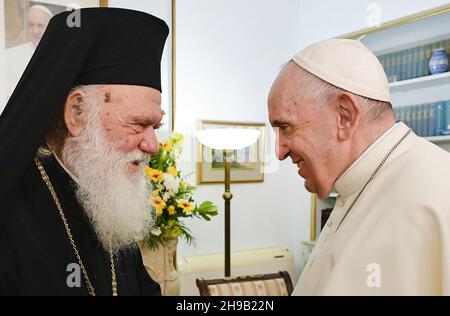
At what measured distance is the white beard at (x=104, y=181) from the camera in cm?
139

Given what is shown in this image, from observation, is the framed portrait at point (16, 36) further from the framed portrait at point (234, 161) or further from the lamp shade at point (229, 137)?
the framed portrait at point (234, 161)

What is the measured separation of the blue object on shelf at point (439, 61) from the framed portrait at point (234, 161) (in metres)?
1.58

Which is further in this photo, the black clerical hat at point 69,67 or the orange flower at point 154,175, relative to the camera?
the orange flower at point 154,175

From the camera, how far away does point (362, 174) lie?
1.25m

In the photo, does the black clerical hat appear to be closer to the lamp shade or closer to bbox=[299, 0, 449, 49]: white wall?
the lamp shade

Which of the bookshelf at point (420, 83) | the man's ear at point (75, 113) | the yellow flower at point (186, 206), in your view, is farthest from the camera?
the bookshelf at point (420, 83)

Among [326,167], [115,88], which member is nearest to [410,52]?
[326,167]

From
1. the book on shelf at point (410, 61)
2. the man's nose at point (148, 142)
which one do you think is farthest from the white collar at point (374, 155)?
the book on shelf at point (410, 61)

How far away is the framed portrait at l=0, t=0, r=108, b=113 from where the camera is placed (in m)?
2.55

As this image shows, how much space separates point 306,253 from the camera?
401 cm

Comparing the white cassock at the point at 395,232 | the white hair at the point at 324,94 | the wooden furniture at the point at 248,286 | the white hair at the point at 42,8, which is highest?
the white hair at the point at 42,8

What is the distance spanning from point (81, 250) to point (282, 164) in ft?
9.85

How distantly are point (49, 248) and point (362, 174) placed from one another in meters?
0.99
